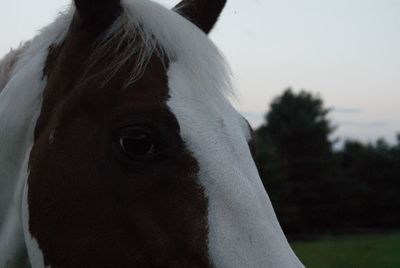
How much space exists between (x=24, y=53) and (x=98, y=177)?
3.28ft

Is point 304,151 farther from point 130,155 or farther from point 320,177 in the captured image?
point 130,155

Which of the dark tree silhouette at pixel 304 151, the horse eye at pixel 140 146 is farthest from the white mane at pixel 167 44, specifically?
the dark tree silhouette at pixel 304 151

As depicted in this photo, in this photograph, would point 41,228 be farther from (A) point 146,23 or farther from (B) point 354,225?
(B) point 354,225

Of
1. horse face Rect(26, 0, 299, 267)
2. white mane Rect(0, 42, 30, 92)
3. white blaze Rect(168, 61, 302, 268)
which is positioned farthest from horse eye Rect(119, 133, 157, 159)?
white mane Rect(0, 42, 30, 92)

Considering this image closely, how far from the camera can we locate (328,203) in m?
52.7

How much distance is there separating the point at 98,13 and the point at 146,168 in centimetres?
77

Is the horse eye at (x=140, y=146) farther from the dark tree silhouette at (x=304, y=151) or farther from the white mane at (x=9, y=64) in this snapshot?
the dark tree silhouette at (x=304, y=151)

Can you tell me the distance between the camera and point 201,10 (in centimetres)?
279

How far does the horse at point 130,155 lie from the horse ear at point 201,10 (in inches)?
13.7

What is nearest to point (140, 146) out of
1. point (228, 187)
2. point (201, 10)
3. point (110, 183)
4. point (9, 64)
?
point (110, 183)

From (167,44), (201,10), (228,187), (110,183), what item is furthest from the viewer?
(201,10)

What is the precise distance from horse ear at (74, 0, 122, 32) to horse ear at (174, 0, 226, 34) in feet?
1.50

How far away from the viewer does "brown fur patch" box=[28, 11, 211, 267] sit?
6.43 feet

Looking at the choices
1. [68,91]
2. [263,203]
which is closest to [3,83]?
[68,91]
